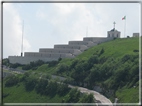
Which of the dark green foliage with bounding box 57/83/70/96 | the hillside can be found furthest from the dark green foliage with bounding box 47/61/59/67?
the dark green foliage with bounding box 57/83/70/96

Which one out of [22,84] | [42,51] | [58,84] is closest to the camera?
[58,84]

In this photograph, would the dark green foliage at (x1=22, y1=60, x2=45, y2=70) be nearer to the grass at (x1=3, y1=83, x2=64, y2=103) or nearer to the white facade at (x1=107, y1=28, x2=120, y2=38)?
the grass at (x1=3, y1=83, x2=64, y2=103)

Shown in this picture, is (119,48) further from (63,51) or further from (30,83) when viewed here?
(30,83)

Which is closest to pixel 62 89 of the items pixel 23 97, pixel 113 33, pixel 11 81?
pixel 23 97

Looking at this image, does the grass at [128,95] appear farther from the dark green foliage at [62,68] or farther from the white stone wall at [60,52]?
the white stone wall at [60,52]

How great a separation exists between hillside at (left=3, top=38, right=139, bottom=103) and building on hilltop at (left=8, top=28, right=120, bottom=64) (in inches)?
60.7

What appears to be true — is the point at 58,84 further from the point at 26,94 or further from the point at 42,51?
the point at 42,51

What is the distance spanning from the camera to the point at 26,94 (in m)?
23.1

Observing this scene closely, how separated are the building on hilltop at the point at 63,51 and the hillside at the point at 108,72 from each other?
1.54 m

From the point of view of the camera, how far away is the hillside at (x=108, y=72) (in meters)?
19.0

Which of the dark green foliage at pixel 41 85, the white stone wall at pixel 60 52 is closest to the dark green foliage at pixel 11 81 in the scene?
the dark green foliage at pixel 41 85

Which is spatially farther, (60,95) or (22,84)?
(22,84)

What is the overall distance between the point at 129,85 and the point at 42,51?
19.8 metres

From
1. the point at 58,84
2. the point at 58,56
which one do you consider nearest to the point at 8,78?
the point at 58,84
